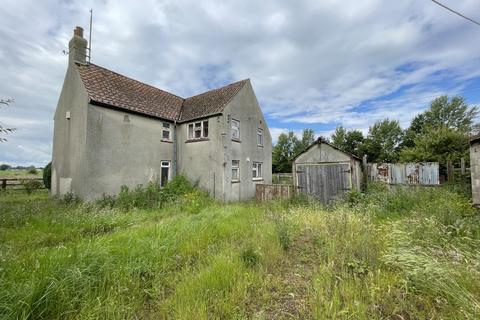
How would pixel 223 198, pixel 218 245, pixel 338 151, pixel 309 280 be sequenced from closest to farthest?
1. pixel 309 280
2. pixel 218 245
3. pixel 338 151
4. pixel 223 198

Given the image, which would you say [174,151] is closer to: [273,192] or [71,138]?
[71,138]

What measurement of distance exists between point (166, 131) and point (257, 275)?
12.9m

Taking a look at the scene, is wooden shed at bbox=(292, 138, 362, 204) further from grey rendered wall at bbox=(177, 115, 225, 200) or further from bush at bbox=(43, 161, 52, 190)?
bush at bbox=(43, 161, 52, 190)

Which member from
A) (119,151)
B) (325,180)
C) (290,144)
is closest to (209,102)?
(119,151)

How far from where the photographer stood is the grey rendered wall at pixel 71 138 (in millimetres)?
10727

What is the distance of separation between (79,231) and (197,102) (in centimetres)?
1227

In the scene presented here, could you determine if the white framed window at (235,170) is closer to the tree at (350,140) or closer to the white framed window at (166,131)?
the white framed window at (166,131)

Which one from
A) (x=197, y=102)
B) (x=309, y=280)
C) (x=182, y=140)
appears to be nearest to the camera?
(x=309, y=280)

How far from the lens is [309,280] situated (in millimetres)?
3678

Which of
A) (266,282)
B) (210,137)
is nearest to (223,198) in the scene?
(210,137)

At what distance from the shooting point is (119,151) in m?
11.7

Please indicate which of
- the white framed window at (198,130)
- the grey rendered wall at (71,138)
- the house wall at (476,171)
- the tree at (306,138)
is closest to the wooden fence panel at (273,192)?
the white framed window at (198,130)

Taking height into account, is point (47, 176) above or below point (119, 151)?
below

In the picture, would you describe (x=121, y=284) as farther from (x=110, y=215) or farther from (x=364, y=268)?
(x=110, y=215)
